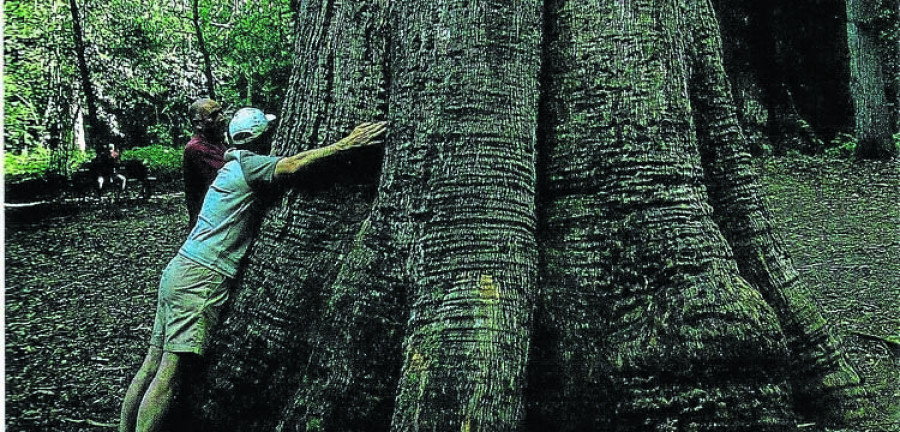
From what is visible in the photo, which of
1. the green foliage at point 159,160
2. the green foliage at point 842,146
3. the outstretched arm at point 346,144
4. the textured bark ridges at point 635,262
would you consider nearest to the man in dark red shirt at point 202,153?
the outstretched arm at point 346,144

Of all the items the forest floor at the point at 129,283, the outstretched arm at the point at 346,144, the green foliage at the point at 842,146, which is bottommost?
the forest floor at the point at 129,283

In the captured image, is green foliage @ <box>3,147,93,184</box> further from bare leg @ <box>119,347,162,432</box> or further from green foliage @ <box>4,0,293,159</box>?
bare leg @ <box>119,347,162,432</box>

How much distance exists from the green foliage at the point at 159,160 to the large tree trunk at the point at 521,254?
58.0 ft

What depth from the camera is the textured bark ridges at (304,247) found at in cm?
350

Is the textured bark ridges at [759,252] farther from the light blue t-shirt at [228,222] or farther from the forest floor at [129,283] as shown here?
the light blue t-shirt at [228,222]

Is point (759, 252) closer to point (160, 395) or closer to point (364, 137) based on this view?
point (364, 137)

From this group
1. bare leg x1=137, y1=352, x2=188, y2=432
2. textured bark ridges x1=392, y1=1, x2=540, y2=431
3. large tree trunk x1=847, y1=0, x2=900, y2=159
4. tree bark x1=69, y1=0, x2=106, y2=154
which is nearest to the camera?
textured bark ridges x1=392, y1=1, x2=540, y2=431

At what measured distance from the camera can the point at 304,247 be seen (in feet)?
11.6

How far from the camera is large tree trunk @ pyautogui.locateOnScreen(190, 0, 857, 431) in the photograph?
2.90 metres

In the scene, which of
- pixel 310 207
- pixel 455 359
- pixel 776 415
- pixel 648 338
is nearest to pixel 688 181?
pixel 648 338

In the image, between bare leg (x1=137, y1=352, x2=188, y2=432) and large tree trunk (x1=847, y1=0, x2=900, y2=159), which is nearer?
bare leg (x1=137, y1=352, x2=188, y2=432)

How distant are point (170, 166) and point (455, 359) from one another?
19.1 meters

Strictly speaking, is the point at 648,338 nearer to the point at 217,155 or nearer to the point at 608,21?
the point at 608,21

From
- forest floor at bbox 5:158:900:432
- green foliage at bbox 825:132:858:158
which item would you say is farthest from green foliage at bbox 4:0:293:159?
green foliage at bbox 825:132:858:158
